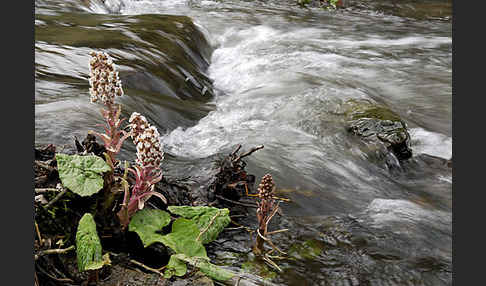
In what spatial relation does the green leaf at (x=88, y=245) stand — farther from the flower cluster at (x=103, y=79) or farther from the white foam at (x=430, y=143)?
the white foam at (x=430, y=143)

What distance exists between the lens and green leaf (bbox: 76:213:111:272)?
2.12 metres

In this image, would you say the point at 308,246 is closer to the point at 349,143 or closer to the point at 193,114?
the point at 349,143

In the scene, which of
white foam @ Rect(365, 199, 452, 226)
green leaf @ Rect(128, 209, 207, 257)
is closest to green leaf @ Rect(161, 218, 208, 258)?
A: green leaf @ Rect(128, 209, 207, 257)

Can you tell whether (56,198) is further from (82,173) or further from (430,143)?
(430,143)

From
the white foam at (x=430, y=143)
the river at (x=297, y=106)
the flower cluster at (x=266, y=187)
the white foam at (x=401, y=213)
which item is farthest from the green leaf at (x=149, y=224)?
the white foam at (x=430, y=143)

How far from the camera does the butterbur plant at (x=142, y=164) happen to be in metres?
2.12

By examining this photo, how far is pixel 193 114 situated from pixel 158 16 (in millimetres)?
4836

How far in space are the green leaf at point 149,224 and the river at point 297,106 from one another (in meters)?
0.78

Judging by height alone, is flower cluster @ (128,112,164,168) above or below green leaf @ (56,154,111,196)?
above

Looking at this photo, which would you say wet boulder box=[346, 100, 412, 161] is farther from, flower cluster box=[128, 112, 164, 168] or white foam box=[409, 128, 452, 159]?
flower cluster box=[128, 112, 164, 168]

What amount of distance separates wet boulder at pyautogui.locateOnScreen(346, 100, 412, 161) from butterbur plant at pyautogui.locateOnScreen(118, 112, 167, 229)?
14.7 ft

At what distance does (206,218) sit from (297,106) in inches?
189

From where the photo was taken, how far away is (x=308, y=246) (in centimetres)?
308

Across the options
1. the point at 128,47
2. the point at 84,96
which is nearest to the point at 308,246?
the point at 84,96
